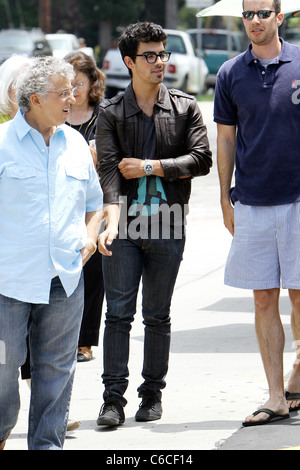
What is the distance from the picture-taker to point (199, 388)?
621 centimetres

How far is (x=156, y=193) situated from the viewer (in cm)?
562

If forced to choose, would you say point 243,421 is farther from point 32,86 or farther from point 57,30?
point 57,30

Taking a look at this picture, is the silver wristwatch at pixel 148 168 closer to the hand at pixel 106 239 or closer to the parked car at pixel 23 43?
the hand at pixel 106 239

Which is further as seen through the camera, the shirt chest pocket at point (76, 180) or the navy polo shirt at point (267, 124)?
the navy polo shirt at point (267, 124)

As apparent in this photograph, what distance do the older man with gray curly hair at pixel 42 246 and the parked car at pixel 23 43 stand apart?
84.4 ft

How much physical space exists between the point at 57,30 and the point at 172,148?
156ft

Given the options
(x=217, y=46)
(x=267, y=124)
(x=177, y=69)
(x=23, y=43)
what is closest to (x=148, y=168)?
(x=267, y=124)

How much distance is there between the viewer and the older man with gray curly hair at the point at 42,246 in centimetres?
433

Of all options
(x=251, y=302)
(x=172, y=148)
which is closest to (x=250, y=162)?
(x=172, y=148)

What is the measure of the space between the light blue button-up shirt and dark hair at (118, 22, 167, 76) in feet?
4.33

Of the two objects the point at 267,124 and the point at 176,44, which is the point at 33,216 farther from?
the point at 176,44

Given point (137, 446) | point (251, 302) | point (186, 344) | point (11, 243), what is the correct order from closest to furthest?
point (11, 243) → point (137, 446) → point (186, 344) → point (251, 302)

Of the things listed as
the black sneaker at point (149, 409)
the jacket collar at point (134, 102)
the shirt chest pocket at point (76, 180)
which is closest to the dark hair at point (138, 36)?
the jacket collar at point (134, 102)

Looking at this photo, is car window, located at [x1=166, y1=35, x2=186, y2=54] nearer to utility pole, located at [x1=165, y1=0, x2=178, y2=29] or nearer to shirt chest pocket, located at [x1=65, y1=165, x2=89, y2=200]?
utility pole, located at [x1=165, y1=0, x2=178, y2=29]
